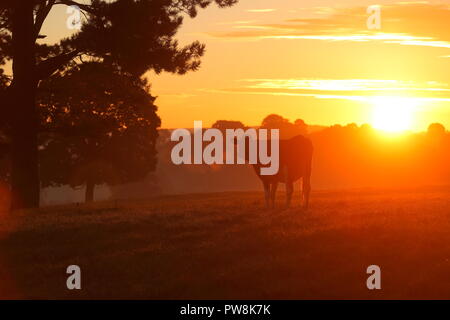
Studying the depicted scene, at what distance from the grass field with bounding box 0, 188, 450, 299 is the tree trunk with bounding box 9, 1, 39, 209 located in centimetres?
978

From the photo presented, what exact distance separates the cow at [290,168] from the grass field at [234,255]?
2548mm

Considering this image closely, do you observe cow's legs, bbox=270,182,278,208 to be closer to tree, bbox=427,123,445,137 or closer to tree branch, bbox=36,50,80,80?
tree branch, bbox=36,50,80,80

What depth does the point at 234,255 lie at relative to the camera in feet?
57.8

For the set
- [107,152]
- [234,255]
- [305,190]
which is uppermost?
[107,152]

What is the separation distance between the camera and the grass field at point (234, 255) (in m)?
15.6

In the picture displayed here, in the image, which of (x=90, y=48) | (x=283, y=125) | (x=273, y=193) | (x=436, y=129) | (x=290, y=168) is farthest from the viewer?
(x=436, y=129)

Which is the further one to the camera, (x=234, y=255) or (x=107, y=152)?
(x=107, y=152)

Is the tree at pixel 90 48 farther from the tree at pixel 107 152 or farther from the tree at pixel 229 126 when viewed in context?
the tree at pixel 107 152

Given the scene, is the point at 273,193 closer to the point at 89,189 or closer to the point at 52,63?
the point at 52,63

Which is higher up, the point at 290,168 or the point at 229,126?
the point at 229,126

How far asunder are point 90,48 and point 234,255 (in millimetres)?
16656

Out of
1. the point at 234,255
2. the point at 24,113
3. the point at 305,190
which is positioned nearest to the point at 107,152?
the point at 24,113

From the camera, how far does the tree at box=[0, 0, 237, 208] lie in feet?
103

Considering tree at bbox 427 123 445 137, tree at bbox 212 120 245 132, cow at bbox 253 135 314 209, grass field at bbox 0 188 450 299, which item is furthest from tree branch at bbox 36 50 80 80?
tree at bbox 427 123 445 137
